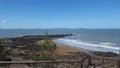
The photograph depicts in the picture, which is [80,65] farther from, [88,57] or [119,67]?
[119,67]

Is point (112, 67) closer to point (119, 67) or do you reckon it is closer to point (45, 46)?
point (45, 46)

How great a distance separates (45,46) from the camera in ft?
78.3

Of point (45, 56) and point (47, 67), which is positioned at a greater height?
point (47, 67)

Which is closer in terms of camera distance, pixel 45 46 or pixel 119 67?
pixel 119 67

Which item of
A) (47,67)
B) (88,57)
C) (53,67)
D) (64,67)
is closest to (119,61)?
(88,57)

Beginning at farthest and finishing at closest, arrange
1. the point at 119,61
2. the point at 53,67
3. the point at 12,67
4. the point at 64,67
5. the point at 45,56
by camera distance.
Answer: the point at 64,67
the point at 45,56
the point at 12,67
the point at 53,67
the point at 119,61

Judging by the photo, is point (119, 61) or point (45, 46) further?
point (45, 46)

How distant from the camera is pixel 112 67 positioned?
28703 millimetres

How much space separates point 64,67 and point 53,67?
14.8 metres

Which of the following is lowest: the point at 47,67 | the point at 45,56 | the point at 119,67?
the point at 45,56

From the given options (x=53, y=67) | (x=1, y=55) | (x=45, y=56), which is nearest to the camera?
(x=53, y=67)

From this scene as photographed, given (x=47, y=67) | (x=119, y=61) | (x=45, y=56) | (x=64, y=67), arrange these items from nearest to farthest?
(x=119, y=61), (x=47, y=67), (x=45, y=56), (x=64, y=67)

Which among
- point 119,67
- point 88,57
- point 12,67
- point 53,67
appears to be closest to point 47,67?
point 53,67

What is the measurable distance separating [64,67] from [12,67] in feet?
41.1
